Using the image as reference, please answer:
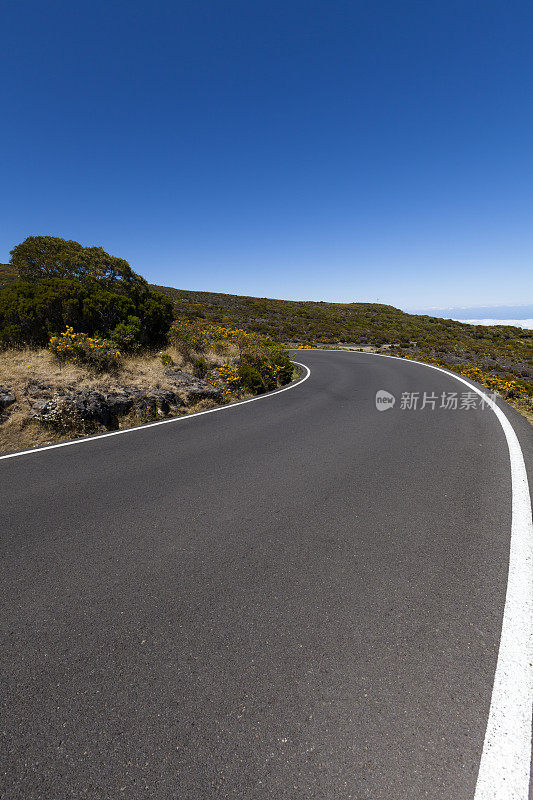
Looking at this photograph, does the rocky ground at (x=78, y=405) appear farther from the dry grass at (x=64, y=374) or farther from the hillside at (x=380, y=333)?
the hillside at (x=380, y=333)

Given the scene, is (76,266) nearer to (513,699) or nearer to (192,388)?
(192,388)

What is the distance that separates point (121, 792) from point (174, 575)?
52.4 inches

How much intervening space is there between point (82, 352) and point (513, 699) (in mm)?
9435

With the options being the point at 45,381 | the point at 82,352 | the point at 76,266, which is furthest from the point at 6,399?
the point at 76,266

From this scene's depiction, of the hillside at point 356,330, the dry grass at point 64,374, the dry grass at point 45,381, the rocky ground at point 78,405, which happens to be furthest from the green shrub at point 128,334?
the hillside at point 356,330

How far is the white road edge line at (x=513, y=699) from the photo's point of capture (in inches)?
60.4

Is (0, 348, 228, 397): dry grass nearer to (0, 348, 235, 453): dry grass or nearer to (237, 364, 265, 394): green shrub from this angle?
(0, 348, 235, 453): dry grass

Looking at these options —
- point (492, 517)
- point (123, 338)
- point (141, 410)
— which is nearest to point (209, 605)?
point (492, 517)

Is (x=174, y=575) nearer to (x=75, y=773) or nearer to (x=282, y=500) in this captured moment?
(x=75, y=773)

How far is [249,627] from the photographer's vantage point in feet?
7.61

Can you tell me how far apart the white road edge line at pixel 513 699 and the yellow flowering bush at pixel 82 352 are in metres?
8.67

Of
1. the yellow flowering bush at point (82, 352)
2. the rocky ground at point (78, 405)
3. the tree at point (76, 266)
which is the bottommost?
the rocky ground at point (78, 405)

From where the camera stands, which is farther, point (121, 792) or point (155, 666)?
point (155, 666)

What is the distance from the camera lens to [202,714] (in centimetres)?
180
